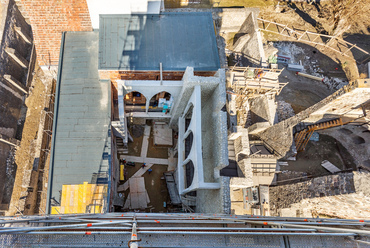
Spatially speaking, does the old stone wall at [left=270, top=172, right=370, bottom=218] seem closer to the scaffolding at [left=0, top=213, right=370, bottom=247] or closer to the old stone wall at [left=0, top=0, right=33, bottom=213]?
the scaffolding at [left=0, top=213, right=370, bottom=247]

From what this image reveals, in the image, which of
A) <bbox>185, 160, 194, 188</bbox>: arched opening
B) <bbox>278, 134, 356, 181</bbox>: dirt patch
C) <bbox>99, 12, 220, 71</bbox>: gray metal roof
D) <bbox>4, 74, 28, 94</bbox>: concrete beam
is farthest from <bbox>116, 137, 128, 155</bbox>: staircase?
<bbox>278, 134, 356, 181</bbox>: dirt patch

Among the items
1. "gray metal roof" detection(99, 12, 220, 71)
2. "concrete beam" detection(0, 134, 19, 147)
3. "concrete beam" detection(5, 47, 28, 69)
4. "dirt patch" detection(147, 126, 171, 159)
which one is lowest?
"dirt patch" detection(147, 126, 171, 159)

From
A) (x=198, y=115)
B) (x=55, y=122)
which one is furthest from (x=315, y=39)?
(x=55, y=122)

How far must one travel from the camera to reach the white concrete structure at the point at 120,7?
15086 mm

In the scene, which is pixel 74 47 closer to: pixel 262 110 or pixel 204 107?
pixel 204 107

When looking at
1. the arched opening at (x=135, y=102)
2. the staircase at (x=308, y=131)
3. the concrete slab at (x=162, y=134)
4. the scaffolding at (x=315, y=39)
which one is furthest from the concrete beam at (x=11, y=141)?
the scaffolding at (x=315, y=39)

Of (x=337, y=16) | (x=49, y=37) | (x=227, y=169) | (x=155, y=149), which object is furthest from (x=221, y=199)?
(x=337, y=16)

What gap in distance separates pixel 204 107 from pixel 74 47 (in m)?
12.6

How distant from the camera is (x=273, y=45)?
29.8 metres

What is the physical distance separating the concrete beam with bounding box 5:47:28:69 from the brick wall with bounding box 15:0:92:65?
11.5 meters

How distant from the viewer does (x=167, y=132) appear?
2245 centimetres

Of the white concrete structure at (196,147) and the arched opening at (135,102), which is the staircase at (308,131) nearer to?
the white concrete structure at (196,147)

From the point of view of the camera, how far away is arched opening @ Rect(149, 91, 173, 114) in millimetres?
18766

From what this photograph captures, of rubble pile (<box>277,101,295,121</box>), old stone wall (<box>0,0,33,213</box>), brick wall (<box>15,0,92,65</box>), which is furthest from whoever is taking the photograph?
rubble pile (<box>277,101,295,121</box>)
